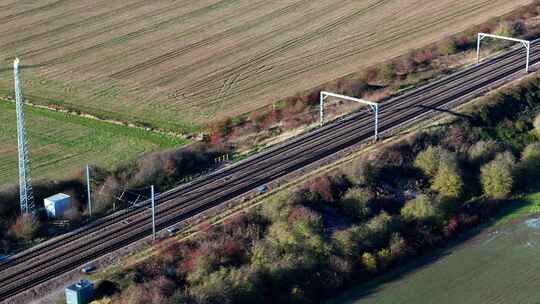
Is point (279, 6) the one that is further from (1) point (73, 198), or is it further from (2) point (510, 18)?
(1) point (73, 198)

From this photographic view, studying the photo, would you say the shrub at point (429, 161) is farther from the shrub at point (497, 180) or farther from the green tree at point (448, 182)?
the shrub at point (497, 180)

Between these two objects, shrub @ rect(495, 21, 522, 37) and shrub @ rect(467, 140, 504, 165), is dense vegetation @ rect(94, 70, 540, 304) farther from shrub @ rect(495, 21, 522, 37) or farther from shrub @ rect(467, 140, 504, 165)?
shrub @ rect(495, 21, 522, 37)

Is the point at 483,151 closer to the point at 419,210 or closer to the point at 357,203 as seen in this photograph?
the point at 419,210

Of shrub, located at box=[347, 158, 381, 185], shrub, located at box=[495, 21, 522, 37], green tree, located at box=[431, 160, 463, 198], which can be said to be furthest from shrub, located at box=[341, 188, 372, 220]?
shrub, located at box=[495, 21, 522, 37]

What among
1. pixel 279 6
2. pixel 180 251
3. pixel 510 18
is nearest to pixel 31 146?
pixel 180 251

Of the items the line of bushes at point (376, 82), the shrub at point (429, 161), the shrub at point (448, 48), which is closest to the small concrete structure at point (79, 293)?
the line of bushes at point (376, 82)

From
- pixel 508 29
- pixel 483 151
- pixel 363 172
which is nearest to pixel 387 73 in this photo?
pixel 508 29
